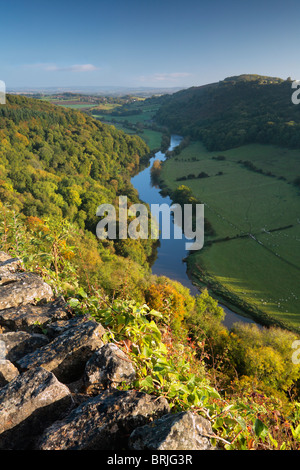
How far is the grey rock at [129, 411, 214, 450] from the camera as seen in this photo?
259 centimetres

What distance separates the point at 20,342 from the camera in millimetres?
4590

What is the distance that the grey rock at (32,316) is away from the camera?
5.17m

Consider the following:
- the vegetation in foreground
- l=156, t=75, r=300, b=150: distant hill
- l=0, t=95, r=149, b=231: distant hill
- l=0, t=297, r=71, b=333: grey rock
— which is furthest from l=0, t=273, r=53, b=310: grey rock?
l=156, t=75, r=300, b=150: distant hill

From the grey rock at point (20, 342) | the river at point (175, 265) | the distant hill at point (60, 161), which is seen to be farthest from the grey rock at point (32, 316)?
the distant hill at point (60, 161)

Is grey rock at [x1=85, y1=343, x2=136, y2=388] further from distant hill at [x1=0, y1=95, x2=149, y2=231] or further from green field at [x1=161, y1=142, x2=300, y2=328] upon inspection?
distant hill at [x1=0, y1=95, x2=149, y2=231]

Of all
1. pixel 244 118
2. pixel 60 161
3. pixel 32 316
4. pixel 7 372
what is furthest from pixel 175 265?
pixel 244 118

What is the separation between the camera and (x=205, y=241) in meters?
57.1

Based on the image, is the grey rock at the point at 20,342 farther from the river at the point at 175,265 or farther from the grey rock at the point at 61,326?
the river at the point at 175,265

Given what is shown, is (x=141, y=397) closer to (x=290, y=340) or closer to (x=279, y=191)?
(x=290, y=340)

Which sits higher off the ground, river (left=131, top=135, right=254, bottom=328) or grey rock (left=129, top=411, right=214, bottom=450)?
grey rock (left=129, top=411, right=214, bottom=450)

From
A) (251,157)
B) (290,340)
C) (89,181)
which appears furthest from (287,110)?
(290,340)

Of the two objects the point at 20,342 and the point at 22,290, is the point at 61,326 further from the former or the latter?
the point at 22,290

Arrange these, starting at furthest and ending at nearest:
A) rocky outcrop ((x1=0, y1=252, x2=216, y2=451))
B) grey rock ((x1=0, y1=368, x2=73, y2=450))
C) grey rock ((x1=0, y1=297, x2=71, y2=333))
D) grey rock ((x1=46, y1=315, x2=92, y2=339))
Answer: grey rock ((x1=0, y1=297, x2=71, y2=333)), grey rock ((x1=46, y1=315, x2=92, y2=339)), grey rock ((x1=0, y1=368, x2=73, y2=450)), rocky outcrop ((x1=0, y1=252, x2=216, y2=451))

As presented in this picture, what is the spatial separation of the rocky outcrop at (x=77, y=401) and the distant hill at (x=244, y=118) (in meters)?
134
